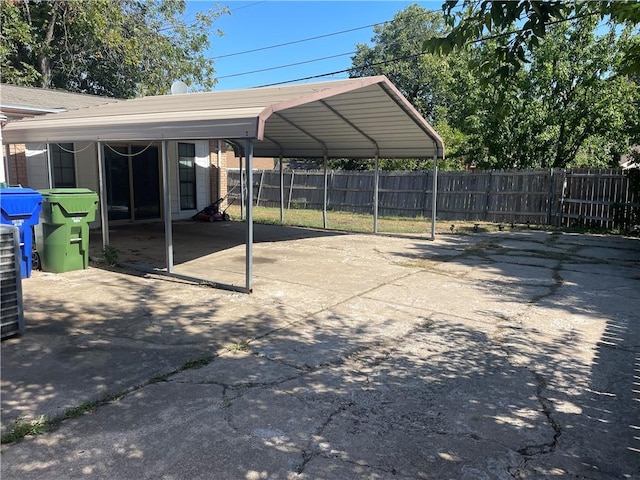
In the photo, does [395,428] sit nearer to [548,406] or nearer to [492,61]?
[548,406]

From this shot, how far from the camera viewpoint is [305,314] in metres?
5.61

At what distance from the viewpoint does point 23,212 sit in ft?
21.4

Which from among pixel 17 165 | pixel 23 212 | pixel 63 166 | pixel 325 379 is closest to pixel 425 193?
pixel 63 166

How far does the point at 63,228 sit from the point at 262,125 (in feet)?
12.1

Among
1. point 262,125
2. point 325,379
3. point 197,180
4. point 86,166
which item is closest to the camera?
point 325,379

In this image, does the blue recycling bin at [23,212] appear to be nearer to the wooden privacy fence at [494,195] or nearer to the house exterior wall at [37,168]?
the house exterior wall at [37,168]

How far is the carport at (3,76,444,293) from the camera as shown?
611cm

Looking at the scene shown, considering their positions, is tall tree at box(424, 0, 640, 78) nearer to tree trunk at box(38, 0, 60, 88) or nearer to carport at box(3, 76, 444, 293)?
carport at box(3, 76, 444, 293)

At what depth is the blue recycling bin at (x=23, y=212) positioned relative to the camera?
6.38 meters

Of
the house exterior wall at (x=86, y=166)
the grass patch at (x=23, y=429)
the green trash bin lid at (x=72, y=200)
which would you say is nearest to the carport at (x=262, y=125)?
the green trash bin lid at (x=72, y=200)

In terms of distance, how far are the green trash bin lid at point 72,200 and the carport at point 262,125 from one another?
71cm

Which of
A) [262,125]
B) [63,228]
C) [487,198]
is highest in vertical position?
[262,125]

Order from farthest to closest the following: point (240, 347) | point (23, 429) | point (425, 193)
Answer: point (425, 193), point (240, 347), point (23, 429)

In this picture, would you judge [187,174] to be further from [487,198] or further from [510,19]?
[510,19]
